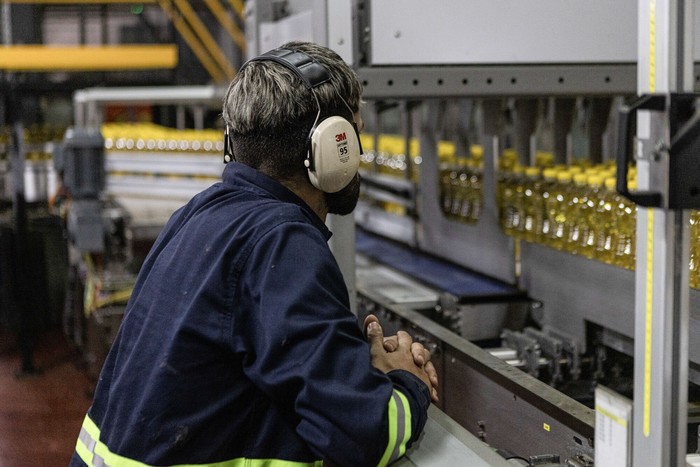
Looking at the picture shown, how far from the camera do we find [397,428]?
4.34ft

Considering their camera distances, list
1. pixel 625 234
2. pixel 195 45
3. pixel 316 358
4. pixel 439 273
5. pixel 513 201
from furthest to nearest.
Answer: pixel 195 45, pixel 439 273, pixel 513 201, pixel 625 234, pixel 316 358

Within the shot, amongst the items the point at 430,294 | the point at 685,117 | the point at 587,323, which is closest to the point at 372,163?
the point at 430,294

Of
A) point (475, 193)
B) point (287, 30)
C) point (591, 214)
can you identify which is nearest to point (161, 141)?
point (475, 193)

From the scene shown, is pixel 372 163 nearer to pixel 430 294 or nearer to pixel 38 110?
pixel 430 294

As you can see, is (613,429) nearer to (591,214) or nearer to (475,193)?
(591,214)

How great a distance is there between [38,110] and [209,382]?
22.6 feet

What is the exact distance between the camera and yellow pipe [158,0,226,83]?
24.2ft

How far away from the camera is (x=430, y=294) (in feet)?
9.78

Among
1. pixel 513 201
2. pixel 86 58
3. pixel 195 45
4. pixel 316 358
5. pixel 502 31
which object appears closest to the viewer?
pixel 316 358

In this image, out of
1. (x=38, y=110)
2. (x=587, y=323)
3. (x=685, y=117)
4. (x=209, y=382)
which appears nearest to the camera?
(x=685, y=117)

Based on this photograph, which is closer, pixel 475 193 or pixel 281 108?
pixel 281 108

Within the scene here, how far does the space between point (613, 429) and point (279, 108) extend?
0.70 m

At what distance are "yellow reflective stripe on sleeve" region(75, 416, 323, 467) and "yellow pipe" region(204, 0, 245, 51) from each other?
5979 mm

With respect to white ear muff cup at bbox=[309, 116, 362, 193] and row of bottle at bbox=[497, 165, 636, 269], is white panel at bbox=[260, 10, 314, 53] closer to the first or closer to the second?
white ear muff cup at bbox=[309, 116, 362, 193]
